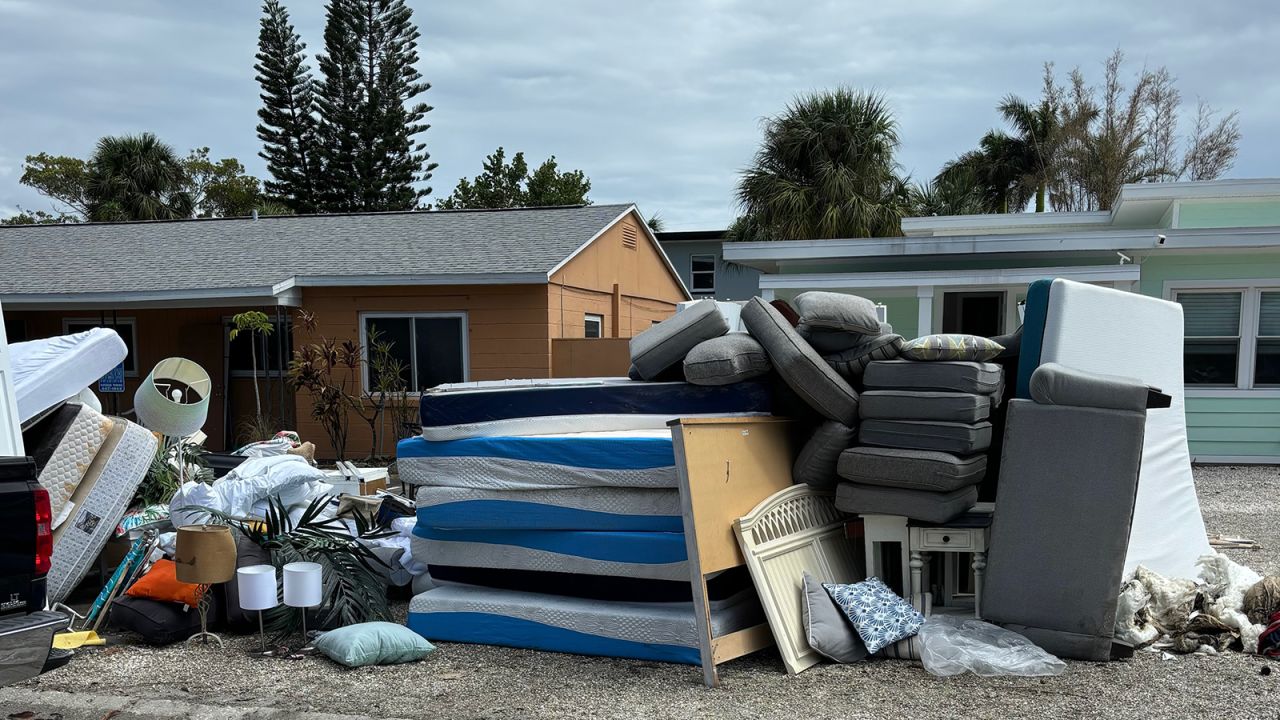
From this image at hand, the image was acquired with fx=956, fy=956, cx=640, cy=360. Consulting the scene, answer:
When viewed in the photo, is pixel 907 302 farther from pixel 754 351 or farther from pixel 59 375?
pixel 59 375

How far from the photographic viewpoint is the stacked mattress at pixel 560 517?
4.79 metres

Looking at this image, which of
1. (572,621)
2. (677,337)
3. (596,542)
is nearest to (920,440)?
(677,337)

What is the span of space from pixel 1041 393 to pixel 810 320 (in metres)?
1.22

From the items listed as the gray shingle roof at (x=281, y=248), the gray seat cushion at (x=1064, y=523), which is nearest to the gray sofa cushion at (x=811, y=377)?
the gray seat cushion at (x=1064, y=523)

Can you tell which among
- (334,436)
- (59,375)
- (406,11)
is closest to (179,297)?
(334,436)

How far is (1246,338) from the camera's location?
11609mm

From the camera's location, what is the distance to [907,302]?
13.2 metres

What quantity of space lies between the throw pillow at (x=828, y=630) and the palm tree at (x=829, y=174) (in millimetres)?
16908

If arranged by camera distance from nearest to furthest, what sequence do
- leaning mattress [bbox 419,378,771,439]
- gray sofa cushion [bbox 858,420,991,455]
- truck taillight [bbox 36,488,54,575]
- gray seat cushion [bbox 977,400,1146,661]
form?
1. truck taillight [bbox 36,488,54,575]
2. gray seat cushion [bbox 977,400,1146,661]
3. gray sofa cushion [bbox 858,420,991,455]
4. leaning mattress [bbox 419,378,771,439]

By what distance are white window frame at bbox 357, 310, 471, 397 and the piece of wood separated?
8.31m

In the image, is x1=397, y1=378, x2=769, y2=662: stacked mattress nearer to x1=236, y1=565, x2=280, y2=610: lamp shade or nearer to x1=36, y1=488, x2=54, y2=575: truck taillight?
x1=236, y1=565, x2=280, y2=610: lamp shade

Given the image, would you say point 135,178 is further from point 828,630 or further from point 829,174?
point 828,630

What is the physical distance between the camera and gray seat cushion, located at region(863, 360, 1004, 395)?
4891 millimetres

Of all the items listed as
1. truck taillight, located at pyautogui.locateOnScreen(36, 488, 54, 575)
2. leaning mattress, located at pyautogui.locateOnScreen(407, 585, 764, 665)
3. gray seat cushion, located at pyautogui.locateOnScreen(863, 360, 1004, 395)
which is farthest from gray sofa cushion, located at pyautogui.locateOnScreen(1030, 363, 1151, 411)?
truck taillight, located at pyautogui.locateOnScreen(36, 488, 54, 575)
